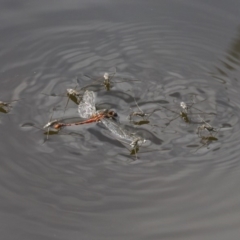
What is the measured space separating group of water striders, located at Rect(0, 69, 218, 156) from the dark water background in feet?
0.12

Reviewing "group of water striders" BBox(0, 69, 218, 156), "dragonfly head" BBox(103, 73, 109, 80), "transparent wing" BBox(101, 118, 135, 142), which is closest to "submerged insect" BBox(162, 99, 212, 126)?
"group of water striders" BBox(0, 69, 218, 156)

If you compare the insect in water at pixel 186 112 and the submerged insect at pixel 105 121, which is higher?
the insect in water at pixel 186 112

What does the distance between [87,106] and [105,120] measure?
154mm

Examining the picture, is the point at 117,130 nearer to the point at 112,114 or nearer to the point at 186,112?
the point at 112,114

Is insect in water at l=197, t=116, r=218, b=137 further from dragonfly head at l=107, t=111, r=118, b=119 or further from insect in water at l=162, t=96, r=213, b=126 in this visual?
dragonfly head at l=107, t=111, r=118, b=119

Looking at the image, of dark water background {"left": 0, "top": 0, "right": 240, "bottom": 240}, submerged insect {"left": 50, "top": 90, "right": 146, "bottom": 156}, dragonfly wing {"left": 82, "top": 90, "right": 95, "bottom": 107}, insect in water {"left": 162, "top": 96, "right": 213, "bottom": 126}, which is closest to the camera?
dark water background {"left": 0, "top": 0, "right": 240, "bottom": 240}

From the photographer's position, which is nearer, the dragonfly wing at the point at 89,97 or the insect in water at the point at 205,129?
the insect in water at the point at 205,129

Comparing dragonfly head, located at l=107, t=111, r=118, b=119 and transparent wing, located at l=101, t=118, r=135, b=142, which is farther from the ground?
dragonfly head, located at l=107, t=111, r=118, b=119

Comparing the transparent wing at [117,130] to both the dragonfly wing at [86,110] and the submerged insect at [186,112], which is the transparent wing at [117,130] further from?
the submerged insect at [186,112]

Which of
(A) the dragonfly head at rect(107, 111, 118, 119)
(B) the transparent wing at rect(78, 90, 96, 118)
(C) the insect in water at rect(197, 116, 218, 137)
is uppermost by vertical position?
(B) the transparent wing at rect(78, 90, 96, 118)

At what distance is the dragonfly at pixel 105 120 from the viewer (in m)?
2.55

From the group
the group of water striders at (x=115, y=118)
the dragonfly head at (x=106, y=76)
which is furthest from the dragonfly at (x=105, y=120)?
the dragonfly head at (x=106, y=76)

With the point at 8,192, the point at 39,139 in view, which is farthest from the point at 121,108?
the point at 8,192

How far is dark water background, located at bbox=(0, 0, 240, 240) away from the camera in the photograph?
2.23 metres
